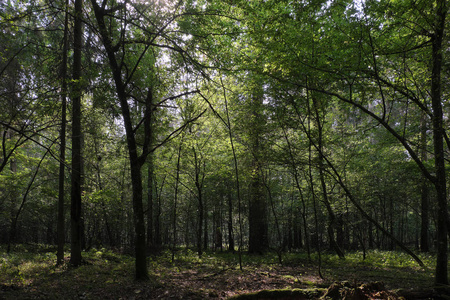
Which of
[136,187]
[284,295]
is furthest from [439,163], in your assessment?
[136,187]

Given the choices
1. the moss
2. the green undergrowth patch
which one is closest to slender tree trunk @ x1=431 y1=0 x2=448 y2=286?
the green undergrowth patch

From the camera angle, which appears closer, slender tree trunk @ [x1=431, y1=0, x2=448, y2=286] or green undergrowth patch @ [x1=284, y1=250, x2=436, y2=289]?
slender tree trunk @ [x1=431, y1=0, x2=448, y2=286]

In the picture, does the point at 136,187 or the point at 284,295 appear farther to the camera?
the point at 136,187

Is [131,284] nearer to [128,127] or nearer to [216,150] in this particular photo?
[128,127]

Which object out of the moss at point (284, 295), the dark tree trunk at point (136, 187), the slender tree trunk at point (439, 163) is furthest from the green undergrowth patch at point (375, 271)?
the dark tree trunk at point (136, 187)

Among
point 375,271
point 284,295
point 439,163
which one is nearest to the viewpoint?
point 284,295

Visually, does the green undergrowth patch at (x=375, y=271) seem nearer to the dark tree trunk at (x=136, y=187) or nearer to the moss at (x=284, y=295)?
the moss at (x=284, y=295)

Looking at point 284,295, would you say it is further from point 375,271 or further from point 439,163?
point 375,271

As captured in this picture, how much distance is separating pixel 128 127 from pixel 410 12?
21.5ft

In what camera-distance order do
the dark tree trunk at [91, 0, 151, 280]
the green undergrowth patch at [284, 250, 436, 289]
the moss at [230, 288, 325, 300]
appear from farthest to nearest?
the green undergrowth patch at [284, 250, 436, 289]
the dark tree trunk at [91, 0, 151, 280]
the moss at [230, 288, 325, 300]

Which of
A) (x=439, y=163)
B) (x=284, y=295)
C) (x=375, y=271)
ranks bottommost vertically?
(x=375, y=271)

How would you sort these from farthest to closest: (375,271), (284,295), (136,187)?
(375,271) < (136,187) < (284,295)

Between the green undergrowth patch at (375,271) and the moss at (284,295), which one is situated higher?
the moss at (284,295)

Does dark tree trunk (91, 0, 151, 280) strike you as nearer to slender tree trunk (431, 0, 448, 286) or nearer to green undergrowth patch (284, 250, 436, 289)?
green undergrowth patch (284, 250, 436, 289)
